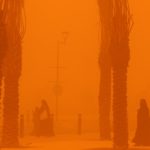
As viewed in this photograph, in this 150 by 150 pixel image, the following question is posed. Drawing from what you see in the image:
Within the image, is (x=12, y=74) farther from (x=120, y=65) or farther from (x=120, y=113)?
(x=120, y=113)

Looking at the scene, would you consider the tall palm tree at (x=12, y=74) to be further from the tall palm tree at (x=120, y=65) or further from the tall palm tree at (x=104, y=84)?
the tall palm tree at (x=104, y=84)

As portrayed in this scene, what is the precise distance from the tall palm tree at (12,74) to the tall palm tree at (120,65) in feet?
11.6

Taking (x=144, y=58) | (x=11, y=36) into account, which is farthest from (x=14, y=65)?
(x=144, y=58)

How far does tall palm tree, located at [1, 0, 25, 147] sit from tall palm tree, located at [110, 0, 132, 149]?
3.53 meters

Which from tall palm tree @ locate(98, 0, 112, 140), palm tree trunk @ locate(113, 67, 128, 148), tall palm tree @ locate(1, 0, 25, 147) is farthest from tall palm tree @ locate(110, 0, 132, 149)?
tall palm tree @ locate(98, 0, 112, 140)

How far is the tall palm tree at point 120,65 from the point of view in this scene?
16.8 m

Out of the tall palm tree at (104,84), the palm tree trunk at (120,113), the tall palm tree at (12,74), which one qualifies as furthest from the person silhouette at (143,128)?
the tall palm tree at (12,74)

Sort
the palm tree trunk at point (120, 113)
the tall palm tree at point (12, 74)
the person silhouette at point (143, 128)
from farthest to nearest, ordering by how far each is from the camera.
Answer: the person silhouette at point (143, 128), the tall palm tree at point (12, 74), the palm tree trunk at point (120, 113)

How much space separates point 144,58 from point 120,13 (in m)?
29.0

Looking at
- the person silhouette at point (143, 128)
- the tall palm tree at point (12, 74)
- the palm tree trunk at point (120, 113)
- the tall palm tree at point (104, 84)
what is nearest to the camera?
the palm tree trunk at point (120, 113)

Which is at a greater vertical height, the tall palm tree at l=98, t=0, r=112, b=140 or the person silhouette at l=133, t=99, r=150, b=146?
the tall palm tree at l=98, t=0, r=112, b=140

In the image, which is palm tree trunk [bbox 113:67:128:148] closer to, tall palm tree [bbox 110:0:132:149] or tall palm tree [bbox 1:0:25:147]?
tall palm tree [bbox 110:0:132:149]

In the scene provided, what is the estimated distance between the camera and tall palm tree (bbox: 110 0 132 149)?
1675cm

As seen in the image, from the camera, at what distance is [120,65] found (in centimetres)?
1695
